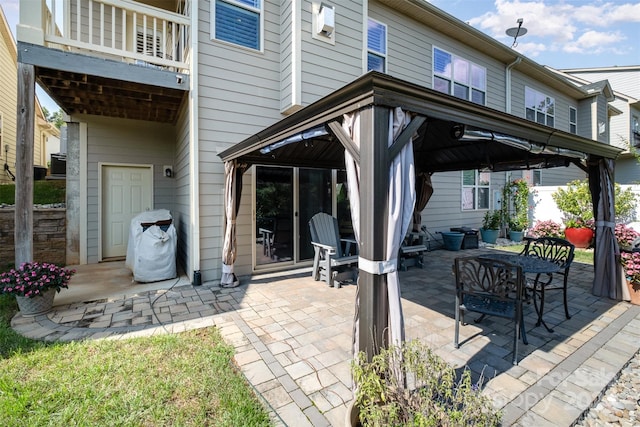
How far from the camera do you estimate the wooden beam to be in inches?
Answer: 136

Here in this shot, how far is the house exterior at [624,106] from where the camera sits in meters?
13.7

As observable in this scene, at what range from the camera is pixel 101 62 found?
3908 mm

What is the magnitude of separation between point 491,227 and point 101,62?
9671 mm

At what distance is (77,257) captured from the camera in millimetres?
5742

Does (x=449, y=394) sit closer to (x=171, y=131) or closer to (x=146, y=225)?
(x=146, y=225)

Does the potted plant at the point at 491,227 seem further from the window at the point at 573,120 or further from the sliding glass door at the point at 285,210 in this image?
the window at the point at 573,120

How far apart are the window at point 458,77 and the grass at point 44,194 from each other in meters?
9.76

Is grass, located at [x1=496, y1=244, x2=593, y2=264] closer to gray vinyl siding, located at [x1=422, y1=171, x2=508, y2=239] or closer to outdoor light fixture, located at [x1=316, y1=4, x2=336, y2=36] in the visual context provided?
gray vinyl siding, located at [x1=422, y1=171, x2=508, y2=239]

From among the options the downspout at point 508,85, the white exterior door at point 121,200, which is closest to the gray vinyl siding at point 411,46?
the downspout at point 508,85

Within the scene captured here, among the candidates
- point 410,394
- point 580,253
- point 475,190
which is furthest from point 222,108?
point 580,253

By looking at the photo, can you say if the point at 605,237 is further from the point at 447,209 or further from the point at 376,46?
the point at 376,46

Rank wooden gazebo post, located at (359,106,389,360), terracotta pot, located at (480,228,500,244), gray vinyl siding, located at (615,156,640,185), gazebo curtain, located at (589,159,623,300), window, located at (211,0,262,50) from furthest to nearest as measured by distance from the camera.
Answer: gray vinyl siding, located at (615,156,640,185) < terracotta pot, located at (480,228,500,244) < window, located at (211,0,262,50) < gazebo curtain, located at (589,159,623,300) < wooden gazebo post, located at (359,106,389,360)

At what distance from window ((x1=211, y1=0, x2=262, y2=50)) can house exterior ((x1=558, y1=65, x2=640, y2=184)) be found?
604 inches

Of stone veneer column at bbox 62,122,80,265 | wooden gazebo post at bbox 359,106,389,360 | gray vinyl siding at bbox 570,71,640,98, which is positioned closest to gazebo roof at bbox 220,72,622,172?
wooden gazebo post at bbox 359,106,389,360
